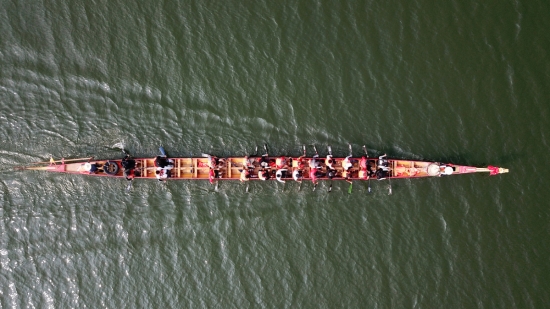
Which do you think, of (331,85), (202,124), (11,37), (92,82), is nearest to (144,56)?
(92,82)

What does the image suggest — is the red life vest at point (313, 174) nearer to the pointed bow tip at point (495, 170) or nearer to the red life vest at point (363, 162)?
the red life vest at point (363, 162)

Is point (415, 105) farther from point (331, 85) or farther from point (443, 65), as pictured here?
point (331, 85)

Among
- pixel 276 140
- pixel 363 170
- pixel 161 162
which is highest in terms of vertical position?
pixel 276 140

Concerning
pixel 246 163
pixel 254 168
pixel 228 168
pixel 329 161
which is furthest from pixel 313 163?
pixel 228 168

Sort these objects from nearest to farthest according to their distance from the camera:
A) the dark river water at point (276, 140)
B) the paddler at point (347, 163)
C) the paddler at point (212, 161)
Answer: the paddler at point (347, 163), the paddler at point (212, 161), the dark river water at point (276, 140)

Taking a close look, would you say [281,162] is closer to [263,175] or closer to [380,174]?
[263,175]

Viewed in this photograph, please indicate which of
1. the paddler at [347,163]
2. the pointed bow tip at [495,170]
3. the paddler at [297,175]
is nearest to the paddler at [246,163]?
the paddler at [297,175]
